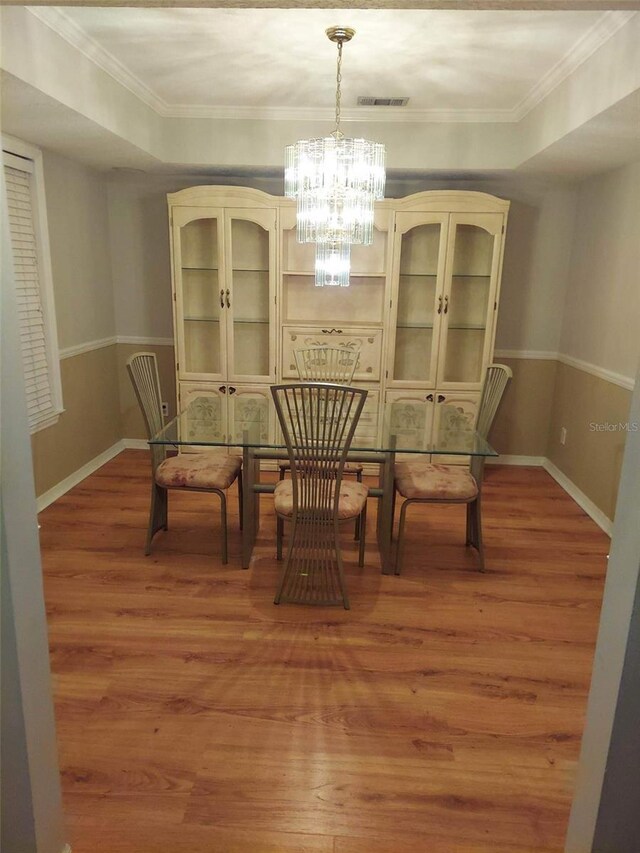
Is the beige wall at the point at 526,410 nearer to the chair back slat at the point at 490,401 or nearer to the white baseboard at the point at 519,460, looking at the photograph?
the white baseboard at the point at 519,460

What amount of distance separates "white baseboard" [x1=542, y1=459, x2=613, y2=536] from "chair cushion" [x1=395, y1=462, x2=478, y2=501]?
954 millimetres

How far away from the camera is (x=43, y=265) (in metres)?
3.27

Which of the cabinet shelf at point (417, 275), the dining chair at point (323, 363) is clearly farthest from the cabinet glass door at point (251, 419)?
the cabinet shelf at point (417, 275)

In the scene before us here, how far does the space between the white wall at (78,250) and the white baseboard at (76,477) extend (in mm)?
867

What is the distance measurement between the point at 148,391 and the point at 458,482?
5.57 feet

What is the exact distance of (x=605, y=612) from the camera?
116 centimetres

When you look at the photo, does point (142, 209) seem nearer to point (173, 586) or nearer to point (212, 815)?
point (173, 586)

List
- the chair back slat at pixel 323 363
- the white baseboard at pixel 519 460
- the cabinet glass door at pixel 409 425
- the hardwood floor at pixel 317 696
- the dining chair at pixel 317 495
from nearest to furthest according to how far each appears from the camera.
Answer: the hardwood floor at pixel 317 696, the dining chair at pixel 317 495, the cabinet glass door at pixel 409 425, the chair back slat at pixel 323 363, the white baseboard at pixel 519 460

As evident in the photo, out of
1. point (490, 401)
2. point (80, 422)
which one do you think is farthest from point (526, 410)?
point (80, 422)

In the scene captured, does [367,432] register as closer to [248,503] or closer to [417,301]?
[248,503]

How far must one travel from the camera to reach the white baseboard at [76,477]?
11.2 ft

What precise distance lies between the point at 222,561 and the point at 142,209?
2.84m

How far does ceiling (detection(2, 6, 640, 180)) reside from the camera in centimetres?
218

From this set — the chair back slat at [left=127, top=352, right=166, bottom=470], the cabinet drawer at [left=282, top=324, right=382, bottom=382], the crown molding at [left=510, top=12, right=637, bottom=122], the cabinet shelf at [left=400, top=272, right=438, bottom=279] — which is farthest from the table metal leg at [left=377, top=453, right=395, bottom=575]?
the crown molding at [left=510, top=12, right=637, bottom=122]
